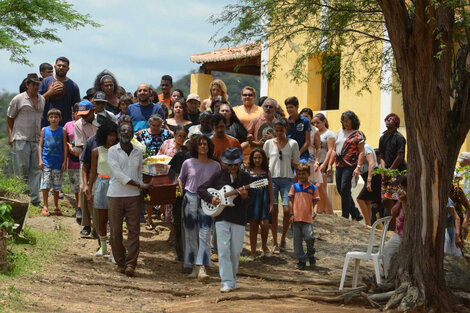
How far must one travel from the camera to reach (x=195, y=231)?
10789mm

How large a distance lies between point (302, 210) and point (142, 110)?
123 inches

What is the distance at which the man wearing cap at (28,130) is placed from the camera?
44.6 ft

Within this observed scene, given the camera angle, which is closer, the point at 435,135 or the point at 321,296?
the point at 435,135

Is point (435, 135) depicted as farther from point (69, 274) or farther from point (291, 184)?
point (69, 274)

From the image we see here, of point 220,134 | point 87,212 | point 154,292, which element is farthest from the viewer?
point 87,212

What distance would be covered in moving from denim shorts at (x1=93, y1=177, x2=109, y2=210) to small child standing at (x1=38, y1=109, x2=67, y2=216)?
2.58 m

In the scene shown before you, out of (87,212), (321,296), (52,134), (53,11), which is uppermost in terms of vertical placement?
(53,11)

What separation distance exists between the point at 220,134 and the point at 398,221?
9.34 feet

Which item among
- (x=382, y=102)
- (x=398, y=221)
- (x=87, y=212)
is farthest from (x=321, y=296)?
(x=382, y=102)

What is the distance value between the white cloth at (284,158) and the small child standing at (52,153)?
11.8ft

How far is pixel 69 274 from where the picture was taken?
1001 centimetres

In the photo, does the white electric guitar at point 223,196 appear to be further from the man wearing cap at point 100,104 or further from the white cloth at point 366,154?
the white cloth at point 366,154

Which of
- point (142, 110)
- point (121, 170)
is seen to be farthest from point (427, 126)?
point (142, 110)

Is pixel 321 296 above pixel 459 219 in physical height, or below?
below
